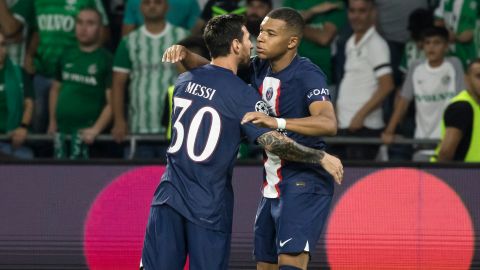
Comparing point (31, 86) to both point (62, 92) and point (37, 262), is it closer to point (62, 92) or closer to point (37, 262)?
point (62, 92)

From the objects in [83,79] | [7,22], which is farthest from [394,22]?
[7,22]

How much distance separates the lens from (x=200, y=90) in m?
6.52

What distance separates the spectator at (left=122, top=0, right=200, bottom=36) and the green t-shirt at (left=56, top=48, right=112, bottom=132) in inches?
16.7

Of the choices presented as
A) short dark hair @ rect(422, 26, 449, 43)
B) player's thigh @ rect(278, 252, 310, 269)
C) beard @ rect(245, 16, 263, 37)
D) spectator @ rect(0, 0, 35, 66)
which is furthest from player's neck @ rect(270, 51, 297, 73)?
spectator @ rect(0, 0, 35, 66)

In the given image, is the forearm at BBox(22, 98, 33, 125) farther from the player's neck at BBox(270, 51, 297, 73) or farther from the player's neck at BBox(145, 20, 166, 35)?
the player's neck at BBox(270, 51, 297, 73)

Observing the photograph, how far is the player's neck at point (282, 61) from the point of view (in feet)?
23.0

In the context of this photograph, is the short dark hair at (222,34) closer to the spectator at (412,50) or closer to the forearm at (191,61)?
the forearm at (191,61)

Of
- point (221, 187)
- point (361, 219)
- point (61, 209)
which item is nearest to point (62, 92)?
point (61, 209)

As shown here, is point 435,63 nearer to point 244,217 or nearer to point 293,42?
point 244,217

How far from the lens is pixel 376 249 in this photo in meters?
8.20

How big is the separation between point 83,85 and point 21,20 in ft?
3.61

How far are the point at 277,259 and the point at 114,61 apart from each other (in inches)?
166

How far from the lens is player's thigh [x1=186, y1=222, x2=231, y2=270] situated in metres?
6.48

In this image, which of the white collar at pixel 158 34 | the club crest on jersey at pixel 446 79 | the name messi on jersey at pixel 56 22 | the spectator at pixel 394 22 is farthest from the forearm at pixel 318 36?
the name messi on jersey at pixel 56 22
